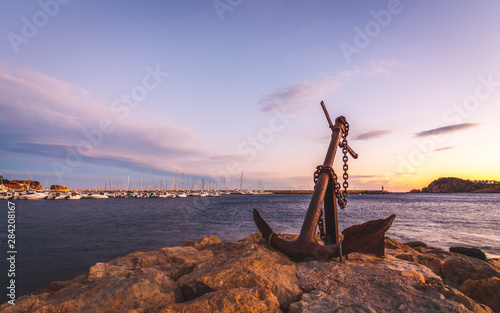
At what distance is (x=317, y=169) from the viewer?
434 cm

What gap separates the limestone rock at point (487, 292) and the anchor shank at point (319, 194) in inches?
85.8

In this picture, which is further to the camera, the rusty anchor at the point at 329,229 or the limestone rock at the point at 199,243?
the limestone rock at the point at 199,243

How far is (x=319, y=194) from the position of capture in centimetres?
399

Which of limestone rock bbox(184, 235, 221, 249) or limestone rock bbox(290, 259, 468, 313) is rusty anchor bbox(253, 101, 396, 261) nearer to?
limestone rock bbox(290, 259, 468, 313)

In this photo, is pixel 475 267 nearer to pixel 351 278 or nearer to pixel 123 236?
pixel 351 278

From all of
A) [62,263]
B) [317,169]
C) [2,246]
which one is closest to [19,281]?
[62,263]

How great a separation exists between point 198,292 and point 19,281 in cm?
687

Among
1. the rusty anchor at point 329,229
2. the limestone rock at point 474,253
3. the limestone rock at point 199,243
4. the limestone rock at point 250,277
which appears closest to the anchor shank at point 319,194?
the rusty anchor at point 329,229

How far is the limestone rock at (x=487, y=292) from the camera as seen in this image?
3162 millimetres

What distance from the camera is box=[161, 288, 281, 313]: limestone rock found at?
2316 millimetres

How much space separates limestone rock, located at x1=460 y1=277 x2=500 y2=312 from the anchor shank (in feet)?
7.15

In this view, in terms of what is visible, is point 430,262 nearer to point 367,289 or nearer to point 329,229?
point 329,229

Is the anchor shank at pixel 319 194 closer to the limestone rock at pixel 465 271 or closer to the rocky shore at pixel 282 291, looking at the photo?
the rocky shore at pixel 282 291

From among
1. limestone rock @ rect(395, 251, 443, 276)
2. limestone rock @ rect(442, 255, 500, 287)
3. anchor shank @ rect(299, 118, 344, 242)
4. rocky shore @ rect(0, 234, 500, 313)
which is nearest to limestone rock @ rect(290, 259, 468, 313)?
rocky shore @ rect(0, 234, 500, 313)
